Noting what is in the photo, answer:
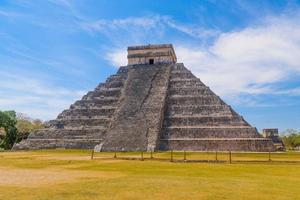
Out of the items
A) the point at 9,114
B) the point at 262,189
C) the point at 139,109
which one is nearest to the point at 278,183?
the point at 262,189

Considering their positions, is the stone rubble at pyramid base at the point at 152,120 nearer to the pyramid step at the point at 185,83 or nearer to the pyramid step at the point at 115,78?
the pyramid step at the point at 185,83

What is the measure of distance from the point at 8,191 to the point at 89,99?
3625cm

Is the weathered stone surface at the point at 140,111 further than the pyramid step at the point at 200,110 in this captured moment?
No

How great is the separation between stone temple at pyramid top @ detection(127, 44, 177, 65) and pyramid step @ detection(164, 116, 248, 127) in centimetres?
1151

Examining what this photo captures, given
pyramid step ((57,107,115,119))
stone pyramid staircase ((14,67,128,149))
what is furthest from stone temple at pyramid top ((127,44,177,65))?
pyramid step ((57,107,115,119))

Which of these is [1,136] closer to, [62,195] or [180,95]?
[180,95]

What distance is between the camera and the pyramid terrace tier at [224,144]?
37156 mm

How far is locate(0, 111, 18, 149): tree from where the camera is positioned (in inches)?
2105

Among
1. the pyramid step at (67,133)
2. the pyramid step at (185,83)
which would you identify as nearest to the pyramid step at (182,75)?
the pyramid step at (185,83)

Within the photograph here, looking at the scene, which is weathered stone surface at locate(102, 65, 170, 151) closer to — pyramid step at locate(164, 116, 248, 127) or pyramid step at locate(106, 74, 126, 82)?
pyramid step at locate(106, 74, 126, 82)

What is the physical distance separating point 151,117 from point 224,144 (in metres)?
8.28

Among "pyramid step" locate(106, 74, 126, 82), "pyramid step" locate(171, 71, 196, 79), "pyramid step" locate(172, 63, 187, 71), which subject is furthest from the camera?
"pyramid step" locate(106, 74, 126, 82)

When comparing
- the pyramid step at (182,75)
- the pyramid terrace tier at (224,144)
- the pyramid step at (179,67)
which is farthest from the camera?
the pyramid step at (179,67)

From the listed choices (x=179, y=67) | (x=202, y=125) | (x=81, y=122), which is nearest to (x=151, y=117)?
(x=202, y=125)
